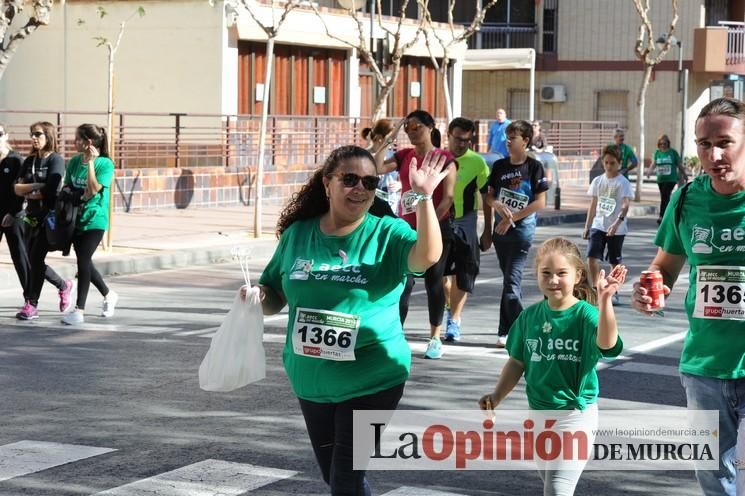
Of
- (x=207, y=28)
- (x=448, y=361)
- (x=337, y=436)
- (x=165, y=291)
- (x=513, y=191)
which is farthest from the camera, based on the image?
(x=207, y=28)

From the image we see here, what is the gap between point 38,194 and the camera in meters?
12.5

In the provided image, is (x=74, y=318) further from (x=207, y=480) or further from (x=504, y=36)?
(x=504, y=36)

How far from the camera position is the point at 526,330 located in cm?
544

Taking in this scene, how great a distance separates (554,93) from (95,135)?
38723 millimetres

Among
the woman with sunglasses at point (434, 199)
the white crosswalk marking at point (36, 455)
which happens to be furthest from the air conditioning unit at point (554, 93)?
the white crosswalk marking at point (36, 455)

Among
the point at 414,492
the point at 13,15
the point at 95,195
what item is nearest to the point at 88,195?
the point at 95,195

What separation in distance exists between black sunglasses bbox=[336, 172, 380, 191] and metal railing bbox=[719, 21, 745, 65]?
148ft

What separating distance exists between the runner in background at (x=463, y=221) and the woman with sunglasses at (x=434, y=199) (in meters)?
0.16

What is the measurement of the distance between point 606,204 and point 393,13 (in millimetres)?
35517

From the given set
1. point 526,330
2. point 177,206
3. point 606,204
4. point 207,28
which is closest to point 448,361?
point 606,204

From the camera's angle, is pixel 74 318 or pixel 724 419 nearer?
pixel 724 419

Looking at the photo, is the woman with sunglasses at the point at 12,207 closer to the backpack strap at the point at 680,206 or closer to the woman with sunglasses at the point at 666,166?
the backpack strap at the point at 680,206

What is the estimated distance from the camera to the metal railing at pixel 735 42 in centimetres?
4875

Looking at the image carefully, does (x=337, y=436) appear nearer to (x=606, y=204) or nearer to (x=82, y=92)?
(x=606, y=204)
